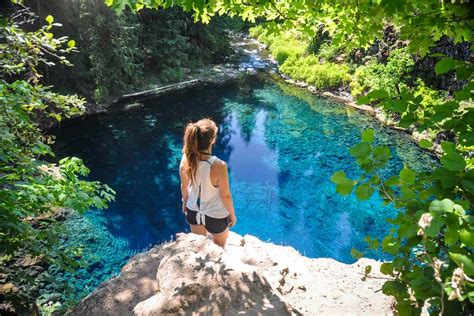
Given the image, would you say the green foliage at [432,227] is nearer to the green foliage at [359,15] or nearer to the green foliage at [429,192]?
the green foliage at [429,192]

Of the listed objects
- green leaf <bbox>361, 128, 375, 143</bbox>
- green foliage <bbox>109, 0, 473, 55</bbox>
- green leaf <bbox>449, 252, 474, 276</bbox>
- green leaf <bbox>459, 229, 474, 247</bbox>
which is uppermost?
green foliage <bbox>109, 0, 473, 55</bbox>

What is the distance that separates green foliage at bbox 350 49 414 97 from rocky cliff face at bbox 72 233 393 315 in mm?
12502

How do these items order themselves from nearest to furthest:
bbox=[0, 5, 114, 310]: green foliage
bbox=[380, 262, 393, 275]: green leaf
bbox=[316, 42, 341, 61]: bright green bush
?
1. bbox=[380, 262, 393, 275]: green leaf
2. bbox=[0, 5, 114, 310]: green foliage
3. bbox=[316, 42, 341, 61]: bright green bush

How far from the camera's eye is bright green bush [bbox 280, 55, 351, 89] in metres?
21.3

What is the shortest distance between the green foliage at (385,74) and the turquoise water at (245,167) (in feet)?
5.85

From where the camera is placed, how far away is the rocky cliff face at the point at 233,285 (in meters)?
3.38

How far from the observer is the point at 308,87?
73.8ft

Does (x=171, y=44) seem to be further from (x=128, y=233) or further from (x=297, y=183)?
(x=128, y=233)

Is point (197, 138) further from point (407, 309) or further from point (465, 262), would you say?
point (465, 262)

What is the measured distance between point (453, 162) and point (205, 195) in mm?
3283

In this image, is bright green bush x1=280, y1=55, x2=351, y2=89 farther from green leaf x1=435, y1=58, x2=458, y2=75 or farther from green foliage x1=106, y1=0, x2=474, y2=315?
green leaf x1=435, y1=58, x2=458, y2=75

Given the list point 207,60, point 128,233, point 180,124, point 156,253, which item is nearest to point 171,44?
point 207,60

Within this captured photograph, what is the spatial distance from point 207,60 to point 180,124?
448 inches

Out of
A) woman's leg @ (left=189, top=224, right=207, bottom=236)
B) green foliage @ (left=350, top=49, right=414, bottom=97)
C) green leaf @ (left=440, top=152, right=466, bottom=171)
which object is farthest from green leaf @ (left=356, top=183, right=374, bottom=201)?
green foliage @ (left=350, top=49, right=414, bottom=97)
